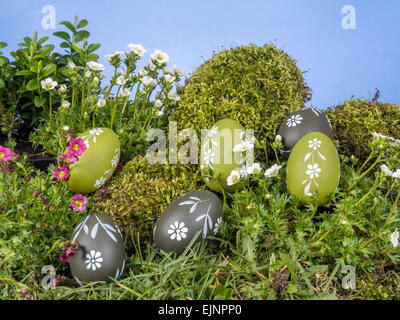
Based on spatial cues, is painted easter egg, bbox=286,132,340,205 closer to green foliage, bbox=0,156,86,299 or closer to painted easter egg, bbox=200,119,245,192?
painted easter egg, bbox=200,119,245,192

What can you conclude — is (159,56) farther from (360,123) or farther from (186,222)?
(360,123)

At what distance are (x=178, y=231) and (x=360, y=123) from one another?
1691 mm

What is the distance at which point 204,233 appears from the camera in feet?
6.48

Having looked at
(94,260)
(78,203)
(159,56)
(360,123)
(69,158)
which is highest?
(159,56)

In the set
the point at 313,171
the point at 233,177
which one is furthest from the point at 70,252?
the point at 313,171

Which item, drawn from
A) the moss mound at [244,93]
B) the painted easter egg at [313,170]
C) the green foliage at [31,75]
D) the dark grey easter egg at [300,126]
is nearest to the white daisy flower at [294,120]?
the dark grey easter egg at [300,126]

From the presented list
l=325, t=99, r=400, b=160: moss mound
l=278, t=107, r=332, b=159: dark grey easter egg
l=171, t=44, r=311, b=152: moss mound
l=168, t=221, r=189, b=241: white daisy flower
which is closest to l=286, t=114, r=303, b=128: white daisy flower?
l=278, t=107, r=332, b=159: dark grey easter egg

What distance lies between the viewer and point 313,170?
2023 mm

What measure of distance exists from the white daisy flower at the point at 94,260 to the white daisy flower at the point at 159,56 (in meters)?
1.53

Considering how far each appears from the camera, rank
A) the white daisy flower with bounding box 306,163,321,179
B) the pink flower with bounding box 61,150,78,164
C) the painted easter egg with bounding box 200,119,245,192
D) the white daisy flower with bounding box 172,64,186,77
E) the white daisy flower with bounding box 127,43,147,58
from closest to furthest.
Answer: the pink flower with bounding box 61,150,78,164, the white daisy flower with bounding box 306,163,321,179, the painted easter egg with bounding box 200,119,245,192, the white daisy flower with bounding box 127,43,147,58, the white daisy flower with bounding box 172,64,186,77

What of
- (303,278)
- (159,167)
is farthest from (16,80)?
(303,278)

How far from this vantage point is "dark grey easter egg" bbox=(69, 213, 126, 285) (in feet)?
5.95

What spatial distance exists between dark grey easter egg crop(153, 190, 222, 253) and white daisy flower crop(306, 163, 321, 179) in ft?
1.62

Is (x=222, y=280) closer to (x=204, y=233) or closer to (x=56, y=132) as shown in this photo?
(x=204, y=233)
